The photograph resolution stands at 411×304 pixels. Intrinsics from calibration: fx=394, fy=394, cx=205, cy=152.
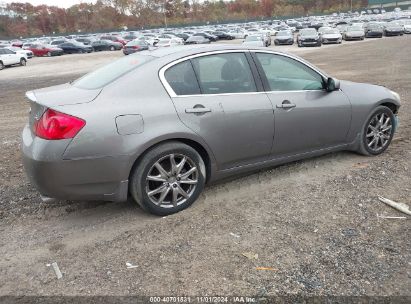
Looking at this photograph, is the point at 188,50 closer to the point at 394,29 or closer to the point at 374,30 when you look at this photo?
the point at 374,30

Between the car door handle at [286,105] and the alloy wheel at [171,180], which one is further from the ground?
the car door handle at [286,105]

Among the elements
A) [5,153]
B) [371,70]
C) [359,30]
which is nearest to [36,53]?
[359,30]

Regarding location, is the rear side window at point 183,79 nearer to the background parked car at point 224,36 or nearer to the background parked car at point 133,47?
the background parked car at point 133,47

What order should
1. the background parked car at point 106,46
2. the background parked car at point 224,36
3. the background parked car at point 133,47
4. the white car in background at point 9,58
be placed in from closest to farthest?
the white car in background at point 9,58 < the background parked car at point 133,47 < the background parked car at point 106,46 < the background parked car at point 224,36

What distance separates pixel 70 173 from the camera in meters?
3.54

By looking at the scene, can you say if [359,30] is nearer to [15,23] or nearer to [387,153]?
[387,153]

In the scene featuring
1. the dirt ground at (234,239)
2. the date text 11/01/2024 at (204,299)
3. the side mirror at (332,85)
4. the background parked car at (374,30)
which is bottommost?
the date text 11/01/2024 at (204,299)

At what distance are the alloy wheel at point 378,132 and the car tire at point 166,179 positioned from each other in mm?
2593

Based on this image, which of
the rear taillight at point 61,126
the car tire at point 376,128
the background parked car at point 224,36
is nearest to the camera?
the rear taillight at point 61,126

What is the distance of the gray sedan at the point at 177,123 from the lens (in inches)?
140

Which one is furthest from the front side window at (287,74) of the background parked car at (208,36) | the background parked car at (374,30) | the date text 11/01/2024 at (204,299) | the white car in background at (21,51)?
the background parked car at (208,36)

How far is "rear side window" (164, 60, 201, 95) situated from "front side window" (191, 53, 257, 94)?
0.22 feet

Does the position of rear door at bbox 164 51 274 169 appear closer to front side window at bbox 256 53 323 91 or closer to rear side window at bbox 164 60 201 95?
rear side window at bbox 164 60 201 95

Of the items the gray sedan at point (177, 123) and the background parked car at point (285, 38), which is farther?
the background parked car at point (285, 38)
